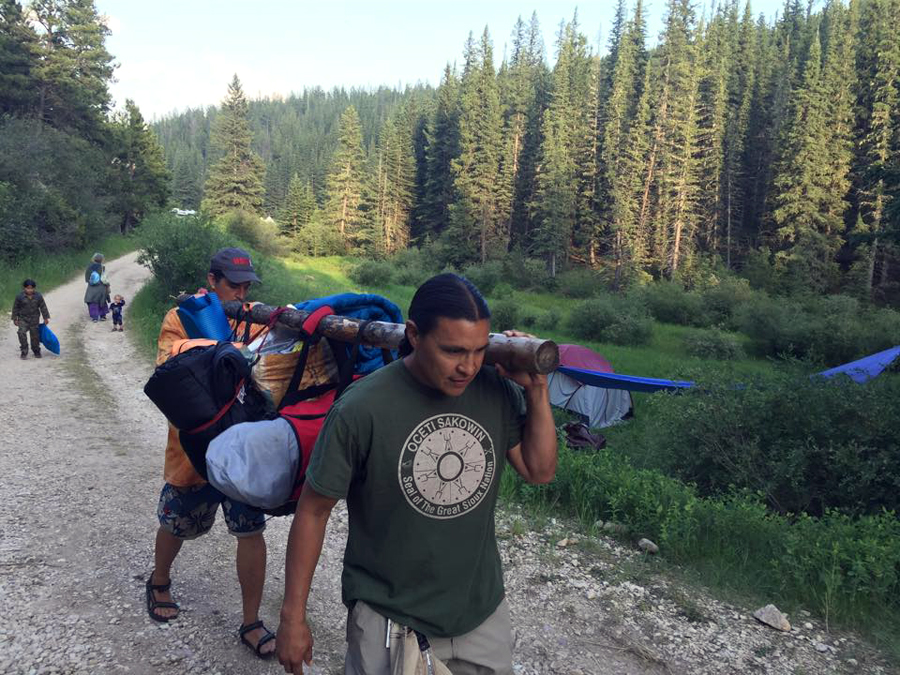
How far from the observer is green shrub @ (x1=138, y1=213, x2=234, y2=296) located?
17.3 metres

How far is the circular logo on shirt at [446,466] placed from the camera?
192 centimetres

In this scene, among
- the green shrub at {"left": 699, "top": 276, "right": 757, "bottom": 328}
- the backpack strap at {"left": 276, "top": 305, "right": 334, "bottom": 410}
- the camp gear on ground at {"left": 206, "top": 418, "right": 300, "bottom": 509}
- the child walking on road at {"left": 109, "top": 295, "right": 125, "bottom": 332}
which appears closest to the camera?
the camp gear on ground at {"left": 206, "top": 418, "right": 300, "bottom": 509}

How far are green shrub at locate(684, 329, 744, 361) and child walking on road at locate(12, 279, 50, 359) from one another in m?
24.5

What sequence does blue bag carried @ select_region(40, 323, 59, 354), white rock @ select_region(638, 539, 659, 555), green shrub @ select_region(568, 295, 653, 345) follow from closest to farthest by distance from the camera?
white rock @ select_region(638, 539, 659, 555) < blue bag carried @ select_region(40, 323, 59, 354) < green shrub @ select_region(568, 295, 653, 345)

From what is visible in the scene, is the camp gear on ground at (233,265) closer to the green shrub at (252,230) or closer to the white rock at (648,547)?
the white rock at (648,547)

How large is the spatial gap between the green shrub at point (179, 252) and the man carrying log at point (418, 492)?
16.4 m

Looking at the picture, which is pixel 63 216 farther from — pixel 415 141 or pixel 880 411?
pixel 415 141

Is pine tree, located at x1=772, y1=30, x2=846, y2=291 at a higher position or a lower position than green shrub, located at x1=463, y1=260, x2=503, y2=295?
higher

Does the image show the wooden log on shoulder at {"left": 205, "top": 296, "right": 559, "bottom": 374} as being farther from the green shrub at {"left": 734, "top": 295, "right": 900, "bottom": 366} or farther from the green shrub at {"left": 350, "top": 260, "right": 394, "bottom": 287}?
the green shrub at {"left": 350, "top": 260, "right": 394, "bottom": 287}

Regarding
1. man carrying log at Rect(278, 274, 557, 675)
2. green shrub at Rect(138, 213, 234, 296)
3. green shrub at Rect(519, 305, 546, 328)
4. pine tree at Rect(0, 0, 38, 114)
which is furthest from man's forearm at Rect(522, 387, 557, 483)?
pine tree at Rect(0, 0, 38, 114)

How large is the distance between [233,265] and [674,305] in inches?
1469

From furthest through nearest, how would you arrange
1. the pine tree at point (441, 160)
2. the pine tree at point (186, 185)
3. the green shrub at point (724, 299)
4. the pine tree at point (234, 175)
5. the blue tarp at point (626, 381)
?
1. the pine tree at point (186, 185)
2. the pine tree at point (441, 160)
3. the pine tree at point (234, 175)
4. the green shrub at point (724, 299)
5. the blue tarp at point (626, 381)

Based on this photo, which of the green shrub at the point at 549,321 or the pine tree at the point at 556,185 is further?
the pine tree at the point at 556,185

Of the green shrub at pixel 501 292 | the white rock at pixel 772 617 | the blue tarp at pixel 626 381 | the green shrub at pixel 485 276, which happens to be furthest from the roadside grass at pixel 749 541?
the green shrub at pixel 485 276
